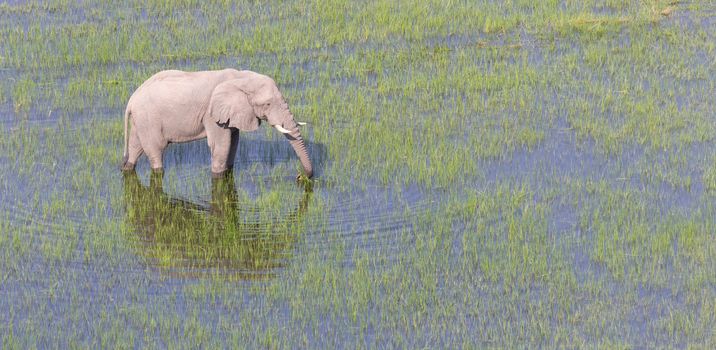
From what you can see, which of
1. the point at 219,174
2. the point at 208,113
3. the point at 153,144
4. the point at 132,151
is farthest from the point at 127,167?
the point at 208,113

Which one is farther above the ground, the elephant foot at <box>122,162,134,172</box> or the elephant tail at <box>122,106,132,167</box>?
the elephant tail at <box>122,106,132,167</box>

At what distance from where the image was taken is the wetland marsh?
377 inches

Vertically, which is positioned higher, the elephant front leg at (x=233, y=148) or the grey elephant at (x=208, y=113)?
the grey elephant at (x=208, y=113)

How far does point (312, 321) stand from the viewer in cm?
950

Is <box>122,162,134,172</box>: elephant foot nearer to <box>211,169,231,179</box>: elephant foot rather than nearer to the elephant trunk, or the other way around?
<box>211,169,231,179</box>: elephant foot

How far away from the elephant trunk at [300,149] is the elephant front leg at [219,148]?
56cm

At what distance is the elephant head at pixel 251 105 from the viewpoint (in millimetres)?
11586

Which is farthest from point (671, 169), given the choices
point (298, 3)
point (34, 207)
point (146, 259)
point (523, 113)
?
point (298, 3)

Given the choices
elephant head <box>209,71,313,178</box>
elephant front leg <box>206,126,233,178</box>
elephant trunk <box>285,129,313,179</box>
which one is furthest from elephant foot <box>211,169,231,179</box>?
elephant trunk <box>285,129,313,179</box>

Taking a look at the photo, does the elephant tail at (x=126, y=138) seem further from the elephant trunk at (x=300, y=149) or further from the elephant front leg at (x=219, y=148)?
the elephant trunk at (x=300, y=149)

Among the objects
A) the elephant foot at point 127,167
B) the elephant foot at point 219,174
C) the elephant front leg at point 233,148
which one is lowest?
the elephant foot at point 127,167

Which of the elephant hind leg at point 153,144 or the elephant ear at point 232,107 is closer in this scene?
the elephant ear at point 232,107

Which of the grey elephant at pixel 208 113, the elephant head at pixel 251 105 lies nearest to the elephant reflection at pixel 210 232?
the grey elephant at pixel 208 113

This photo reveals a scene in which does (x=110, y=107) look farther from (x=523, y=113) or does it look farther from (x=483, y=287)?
(x=483, y=287)
